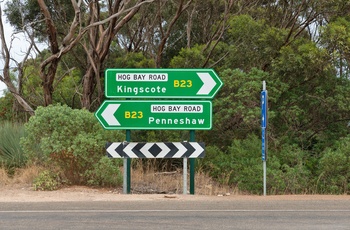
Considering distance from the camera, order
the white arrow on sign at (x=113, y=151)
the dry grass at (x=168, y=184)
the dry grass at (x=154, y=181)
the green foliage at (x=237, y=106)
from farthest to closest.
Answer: the green foliage at (x=237, y=106), the dry grass at (x=168, y=184), the dry grass at (x=154, y=181), the white arrow on sign at (x=113, y=151)

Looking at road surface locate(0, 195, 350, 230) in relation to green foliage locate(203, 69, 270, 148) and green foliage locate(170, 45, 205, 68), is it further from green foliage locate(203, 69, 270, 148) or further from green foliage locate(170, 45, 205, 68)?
green foliage locate(170, 45, 205, 68)

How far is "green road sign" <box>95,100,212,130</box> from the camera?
49.1 feet

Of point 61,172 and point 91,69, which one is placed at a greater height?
point 91,69

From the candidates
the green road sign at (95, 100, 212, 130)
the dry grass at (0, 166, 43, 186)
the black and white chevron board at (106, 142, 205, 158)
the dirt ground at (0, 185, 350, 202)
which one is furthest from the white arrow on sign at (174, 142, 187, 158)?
the dry grass at (0, 166, 43, 186)

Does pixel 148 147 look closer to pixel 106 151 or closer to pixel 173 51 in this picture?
pixel 106 151

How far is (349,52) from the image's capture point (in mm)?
20297

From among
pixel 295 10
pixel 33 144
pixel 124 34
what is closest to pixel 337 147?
pixel 295 10

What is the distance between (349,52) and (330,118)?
3.39 metres

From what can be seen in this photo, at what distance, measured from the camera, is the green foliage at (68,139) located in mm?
14992

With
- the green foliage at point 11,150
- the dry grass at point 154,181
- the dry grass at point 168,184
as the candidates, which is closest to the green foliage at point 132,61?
the dry grass at point 154,181

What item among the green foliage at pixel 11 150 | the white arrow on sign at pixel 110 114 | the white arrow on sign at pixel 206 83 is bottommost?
the green foliage at pixel 11 150

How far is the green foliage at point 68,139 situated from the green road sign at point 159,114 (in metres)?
0.83

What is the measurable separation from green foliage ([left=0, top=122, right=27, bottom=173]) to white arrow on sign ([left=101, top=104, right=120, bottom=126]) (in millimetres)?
4145

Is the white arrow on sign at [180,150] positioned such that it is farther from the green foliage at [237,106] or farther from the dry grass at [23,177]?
the green foliage at [237,106]
